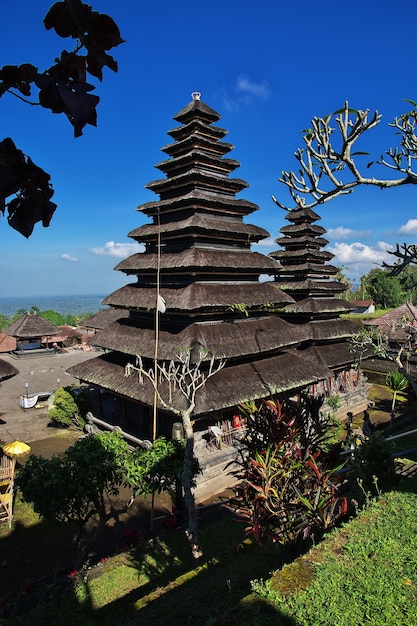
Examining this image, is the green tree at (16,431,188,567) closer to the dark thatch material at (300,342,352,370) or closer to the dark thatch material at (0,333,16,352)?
the dark thatch material at (300,342,352,370)

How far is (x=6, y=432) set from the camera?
61.5 ft

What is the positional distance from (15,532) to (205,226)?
11980mm

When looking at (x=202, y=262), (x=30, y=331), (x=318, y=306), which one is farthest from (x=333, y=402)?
(x=30, y=331)

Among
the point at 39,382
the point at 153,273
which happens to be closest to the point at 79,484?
the point at 153,273

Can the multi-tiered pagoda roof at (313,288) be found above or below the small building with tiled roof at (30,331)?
above

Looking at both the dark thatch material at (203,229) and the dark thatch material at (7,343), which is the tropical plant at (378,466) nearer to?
the dark thatch material at (203,229)

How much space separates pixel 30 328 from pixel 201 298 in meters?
34.1

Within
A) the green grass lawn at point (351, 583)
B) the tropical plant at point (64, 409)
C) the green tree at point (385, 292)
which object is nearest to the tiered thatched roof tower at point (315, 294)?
the tropical plant at point (64, 409)

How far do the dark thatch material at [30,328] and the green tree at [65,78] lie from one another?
1733 inches

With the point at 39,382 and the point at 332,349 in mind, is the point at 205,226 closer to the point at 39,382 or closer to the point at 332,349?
the point at 332,349

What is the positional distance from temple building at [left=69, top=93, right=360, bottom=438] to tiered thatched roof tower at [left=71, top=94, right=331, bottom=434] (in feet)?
0.16

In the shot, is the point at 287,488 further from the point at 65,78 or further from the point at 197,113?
the point at 197,113

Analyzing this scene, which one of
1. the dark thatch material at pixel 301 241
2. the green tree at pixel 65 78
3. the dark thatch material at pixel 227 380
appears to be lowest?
the dark thatch material at pixel 227 380

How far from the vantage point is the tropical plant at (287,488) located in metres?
6.16
